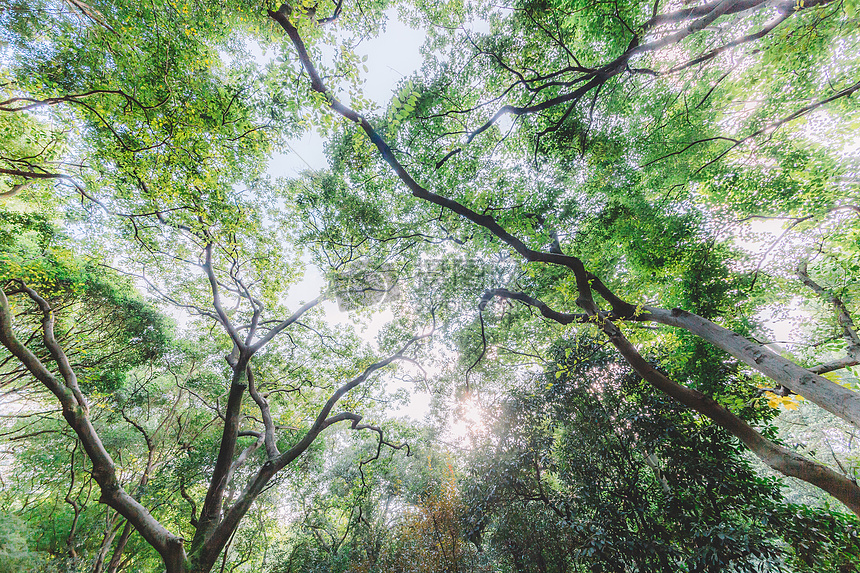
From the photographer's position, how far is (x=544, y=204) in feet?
17.9

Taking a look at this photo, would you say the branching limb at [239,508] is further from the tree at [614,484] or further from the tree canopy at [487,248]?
the tree at [614,484]

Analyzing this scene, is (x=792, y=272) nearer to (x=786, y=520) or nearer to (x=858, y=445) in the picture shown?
(x=786, y=520)

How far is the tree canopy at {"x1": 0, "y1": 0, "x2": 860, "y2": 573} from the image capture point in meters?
3.61

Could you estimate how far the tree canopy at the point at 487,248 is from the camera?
361 cm

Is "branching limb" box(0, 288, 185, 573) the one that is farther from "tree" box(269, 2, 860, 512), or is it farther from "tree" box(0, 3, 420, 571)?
"tree" box(269, 2, 860, 512)

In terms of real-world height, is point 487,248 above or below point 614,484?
above

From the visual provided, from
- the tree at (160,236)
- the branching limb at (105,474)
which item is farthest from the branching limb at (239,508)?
the branching limb at (105,474)

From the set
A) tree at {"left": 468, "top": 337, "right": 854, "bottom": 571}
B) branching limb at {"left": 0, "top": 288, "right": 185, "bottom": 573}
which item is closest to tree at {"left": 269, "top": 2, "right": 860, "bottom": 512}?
tree at {"left": 468, "top": 337, "right": 854, "bottom": 571}

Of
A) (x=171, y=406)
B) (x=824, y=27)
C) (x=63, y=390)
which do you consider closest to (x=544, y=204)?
(x=824, y=27)

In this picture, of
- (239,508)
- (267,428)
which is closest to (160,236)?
(267,428)

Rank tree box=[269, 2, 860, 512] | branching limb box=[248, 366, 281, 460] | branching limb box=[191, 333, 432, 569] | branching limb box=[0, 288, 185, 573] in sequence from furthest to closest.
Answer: branching limb box=[248, 366, 281, 460]
branching limb box=[191, 333, 432, 569]
branching limb box=[0, 288, 185, 573]
tree box=[269, 2, 860, 512]

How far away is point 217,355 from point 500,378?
9.52 m

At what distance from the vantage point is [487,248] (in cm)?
568

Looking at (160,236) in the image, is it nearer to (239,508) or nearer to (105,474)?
(105,474)
